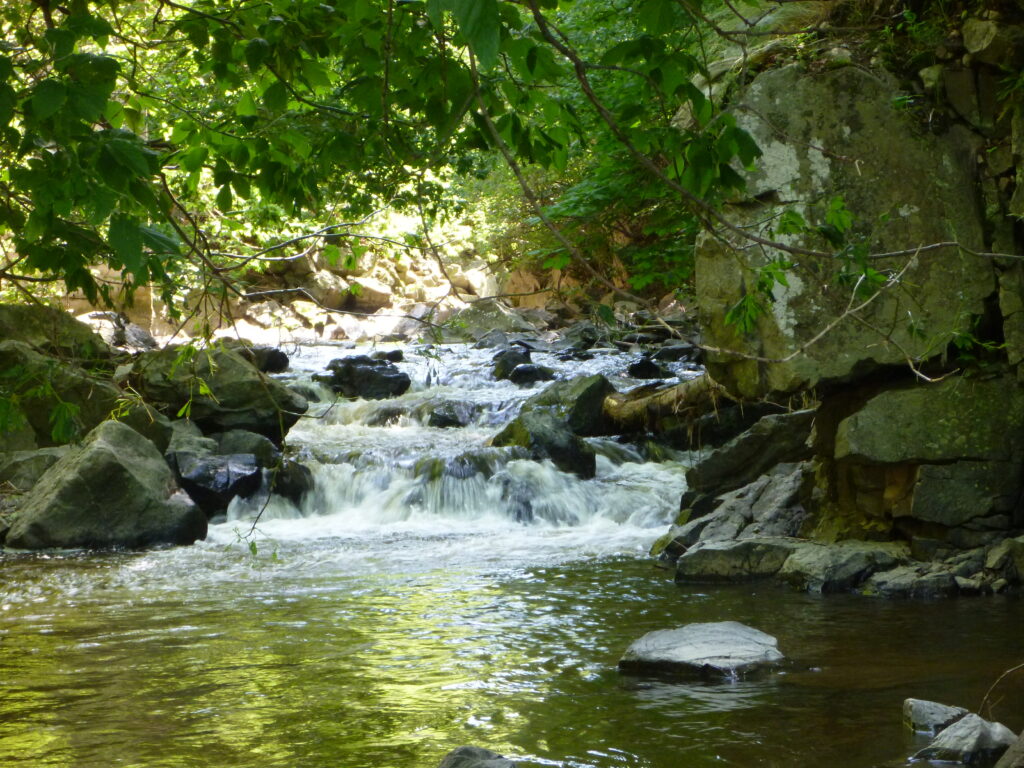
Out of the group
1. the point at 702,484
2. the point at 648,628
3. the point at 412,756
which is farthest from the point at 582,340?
the point at 412,756

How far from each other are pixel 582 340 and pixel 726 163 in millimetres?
18628

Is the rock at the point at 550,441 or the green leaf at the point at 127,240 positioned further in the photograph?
the rock at the point at 550,441

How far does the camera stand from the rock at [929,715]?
4.16m

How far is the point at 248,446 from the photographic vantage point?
42.1 feet

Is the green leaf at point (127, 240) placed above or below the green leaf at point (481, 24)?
below

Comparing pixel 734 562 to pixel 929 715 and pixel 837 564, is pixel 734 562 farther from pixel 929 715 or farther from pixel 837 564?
pixel 929 715

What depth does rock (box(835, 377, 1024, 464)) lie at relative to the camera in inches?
290

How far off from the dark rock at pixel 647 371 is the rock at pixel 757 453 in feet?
23.4

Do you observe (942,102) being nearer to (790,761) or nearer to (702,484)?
(702,484)

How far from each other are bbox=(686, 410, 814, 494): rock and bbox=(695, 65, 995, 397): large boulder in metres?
1.72

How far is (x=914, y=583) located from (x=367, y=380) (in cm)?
1197

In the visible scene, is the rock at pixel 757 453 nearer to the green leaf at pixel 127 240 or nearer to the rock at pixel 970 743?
the rock at pixel 970 743

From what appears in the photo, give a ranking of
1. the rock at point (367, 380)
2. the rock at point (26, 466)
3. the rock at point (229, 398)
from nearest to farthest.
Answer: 1. the rock at point (26, 466)
2. the rock at point (229, 398)
3. the rock at point (367, 380)

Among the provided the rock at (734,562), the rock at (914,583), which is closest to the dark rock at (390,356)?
the rock at (734,562)
